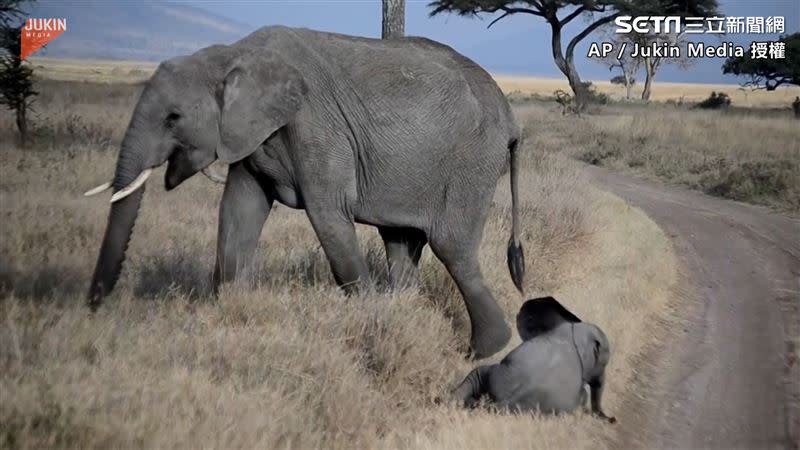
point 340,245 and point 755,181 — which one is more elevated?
point 340,245

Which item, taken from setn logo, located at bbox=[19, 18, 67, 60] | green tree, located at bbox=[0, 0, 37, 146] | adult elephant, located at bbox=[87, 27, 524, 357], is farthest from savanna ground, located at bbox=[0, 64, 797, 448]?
green tree, located at bbox=[0, 0, 37, 146]

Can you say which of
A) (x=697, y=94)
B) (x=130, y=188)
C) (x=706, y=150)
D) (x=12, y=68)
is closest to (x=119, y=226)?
(x=130, y=188)

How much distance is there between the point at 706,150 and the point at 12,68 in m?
15.4

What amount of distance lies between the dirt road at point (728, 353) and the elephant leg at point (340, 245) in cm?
211

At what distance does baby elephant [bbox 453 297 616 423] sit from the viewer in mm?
6301

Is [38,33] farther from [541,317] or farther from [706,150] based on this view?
[706,150]

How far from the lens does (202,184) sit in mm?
14062

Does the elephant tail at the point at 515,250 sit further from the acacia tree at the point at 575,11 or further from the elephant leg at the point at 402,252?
the acacia tree at the point at 575,11

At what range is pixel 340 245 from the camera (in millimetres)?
7055

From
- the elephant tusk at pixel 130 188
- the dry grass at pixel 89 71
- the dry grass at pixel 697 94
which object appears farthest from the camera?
the dry grass at pixel 697 94

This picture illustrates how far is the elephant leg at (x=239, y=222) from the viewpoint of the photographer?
7.27 m

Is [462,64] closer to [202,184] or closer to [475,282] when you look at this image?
[475,282]

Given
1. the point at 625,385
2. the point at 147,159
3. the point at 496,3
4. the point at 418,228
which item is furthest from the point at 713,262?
the point at 496,3

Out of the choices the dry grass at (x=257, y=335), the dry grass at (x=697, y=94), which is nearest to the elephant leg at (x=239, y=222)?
the dry grass at (x=257, y=335)
